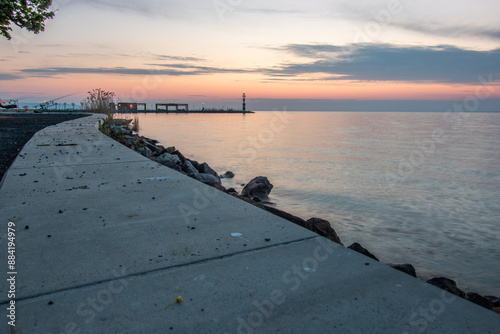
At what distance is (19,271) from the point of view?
6.34 ft

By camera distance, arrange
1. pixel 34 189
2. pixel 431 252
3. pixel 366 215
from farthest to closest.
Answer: pixel 366 215 → pixel 431 252 → pixel 34 189

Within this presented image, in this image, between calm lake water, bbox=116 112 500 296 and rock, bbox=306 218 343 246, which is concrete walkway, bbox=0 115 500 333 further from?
calm lake water, bbox=116 112 500 296

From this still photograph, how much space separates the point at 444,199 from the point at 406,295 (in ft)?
23.3

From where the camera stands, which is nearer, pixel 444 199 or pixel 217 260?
pixel 217 260

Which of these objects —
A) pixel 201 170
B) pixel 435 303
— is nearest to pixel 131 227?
pixel 435 303

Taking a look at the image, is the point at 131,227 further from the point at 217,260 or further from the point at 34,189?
the point at 34,189

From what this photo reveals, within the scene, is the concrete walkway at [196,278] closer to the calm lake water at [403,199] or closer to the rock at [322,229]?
the rock at [322,229]

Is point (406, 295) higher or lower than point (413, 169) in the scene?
higher

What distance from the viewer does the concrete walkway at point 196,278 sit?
150 cm

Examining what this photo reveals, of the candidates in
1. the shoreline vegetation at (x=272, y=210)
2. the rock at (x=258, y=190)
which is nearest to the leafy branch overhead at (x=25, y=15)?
the shoreline vegetation at (x=272, y=210)

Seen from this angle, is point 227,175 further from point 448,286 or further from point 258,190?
point 448,286

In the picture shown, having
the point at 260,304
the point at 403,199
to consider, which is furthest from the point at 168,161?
the point at 260,304

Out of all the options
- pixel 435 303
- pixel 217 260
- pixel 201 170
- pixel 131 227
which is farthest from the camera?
pixel 201 170

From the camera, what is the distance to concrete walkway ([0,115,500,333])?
1498 millimetres
